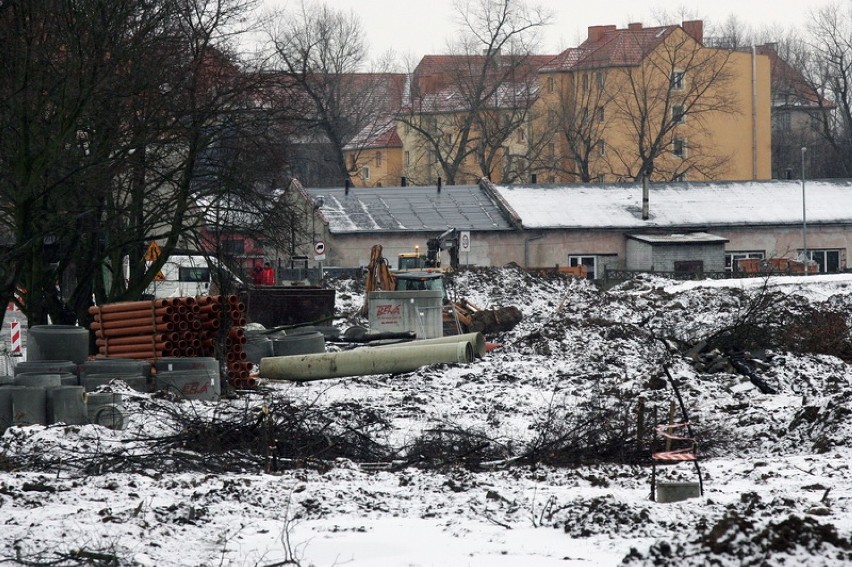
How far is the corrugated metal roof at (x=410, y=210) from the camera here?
54125mm

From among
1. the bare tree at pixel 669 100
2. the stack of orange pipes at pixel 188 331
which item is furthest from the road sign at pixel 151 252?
the bare tree at pixel 669 100

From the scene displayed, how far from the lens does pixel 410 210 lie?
5612 cm

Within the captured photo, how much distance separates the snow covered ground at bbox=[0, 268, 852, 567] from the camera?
9.55 metres

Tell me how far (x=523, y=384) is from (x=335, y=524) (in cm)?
1169

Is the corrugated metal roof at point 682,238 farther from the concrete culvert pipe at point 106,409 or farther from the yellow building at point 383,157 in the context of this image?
the yellow building at point 383,157

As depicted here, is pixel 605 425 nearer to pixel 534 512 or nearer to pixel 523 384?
pixel 534 512

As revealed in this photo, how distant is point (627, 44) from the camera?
8400 cm

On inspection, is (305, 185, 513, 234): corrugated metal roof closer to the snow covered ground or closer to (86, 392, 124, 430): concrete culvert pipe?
the snow covered ground

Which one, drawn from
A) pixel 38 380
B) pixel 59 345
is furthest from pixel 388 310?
pixel 38 380

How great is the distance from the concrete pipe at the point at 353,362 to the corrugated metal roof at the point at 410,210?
29.2 metres

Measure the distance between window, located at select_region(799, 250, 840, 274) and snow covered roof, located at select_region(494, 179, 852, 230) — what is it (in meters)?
1.31

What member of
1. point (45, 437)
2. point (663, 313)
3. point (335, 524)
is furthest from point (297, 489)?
point (663, 313)

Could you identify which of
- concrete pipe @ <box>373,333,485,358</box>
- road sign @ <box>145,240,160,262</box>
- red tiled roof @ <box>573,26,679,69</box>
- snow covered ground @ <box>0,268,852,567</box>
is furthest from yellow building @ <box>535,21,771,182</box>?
snow covered ground @ <box>0,268,852,567</box>

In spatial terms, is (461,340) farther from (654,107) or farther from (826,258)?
(654,107)
